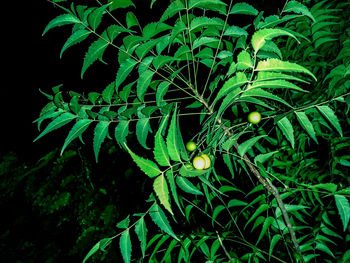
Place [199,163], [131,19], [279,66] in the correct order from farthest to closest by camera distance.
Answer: [131,19], [199,163], [279,66]

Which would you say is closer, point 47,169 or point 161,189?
point 161,189

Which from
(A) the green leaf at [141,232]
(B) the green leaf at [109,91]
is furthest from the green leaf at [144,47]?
(A) the green leaf at [141,232]

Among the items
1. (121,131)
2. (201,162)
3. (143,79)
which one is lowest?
(201,162)

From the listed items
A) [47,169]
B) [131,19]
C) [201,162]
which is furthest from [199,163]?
[47,169]

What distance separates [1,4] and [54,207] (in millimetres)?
2709

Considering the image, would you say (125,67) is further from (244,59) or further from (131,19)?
(244,59)

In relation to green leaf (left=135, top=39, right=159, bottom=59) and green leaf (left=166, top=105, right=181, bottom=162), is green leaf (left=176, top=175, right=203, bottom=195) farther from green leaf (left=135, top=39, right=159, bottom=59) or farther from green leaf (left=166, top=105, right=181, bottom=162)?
green leaf (left=135, top=39, right=159, bottom=59)

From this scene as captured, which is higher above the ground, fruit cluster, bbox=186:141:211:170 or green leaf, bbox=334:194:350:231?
fruit cluster, bbox=186:141:211:170

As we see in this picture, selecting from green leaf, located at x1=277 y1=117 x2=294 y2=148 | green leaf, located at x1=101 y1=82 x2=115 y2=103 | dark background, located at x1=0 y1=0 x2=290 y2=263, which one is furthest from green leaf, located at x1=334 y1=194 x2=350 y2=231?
dark background, located at x1=0 y1=0 x2=290 y2=263

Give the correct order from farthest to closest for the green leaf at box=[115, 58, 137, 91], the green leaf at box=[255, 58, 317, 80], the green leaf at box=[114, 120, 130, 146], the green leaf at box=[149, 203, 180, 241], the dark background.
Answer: the dark background, the green leaf at box=[114, 120, 130, 146], the green leaf at box=[115, 58, 137, 91], the green leaf at box=[149, 203, 180, 241], the green leaf at box=[255, 58, 317, 80]

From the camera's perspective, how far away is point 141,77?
635 millimetres

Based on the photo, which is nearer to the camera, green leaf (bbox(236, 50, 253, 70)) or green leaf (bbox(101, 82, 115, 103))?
green leaf (bbox(236, 50, 253, 70))

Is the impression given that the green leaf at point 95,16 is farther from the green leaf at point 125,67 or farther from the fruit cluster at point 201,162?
the fruit cluster at point 201,162

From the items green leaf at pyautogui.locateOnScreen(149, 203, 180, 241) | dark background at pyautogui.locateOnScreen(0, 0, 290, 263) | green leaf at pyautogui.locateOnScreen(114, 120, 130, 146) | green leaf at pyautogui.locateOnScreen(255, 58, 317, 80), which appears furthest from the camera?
dark background at pyautogui.locateOnScreen(0, 0, 290, 263)
